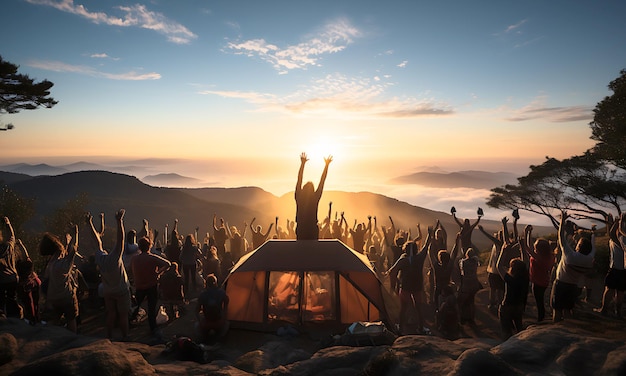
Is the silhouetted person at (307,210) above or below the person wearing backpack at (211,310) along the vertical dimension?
above

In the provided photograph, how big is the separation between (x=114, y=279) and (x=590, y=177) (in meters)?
27.8

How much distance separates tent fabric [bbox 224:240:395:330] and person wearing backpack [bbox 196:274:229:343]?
1.01 meters

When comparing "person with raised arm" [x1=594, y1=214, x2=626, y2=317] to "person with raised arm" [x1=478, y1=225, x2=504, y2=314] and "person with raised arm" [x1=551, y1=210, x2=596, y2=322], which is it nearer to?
"person with raised arm" [x1=551, y1=210, x2=596, y2=322]

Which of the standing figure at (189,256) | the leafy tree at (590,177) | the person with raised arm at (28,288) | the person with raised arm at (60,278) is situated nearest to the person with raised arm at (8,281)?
the person with raised arm at (28,288)

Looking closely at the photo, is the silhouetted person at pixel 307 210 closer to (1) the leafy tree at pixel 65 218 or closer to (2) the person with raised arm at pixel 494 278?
(2) the person with raised arm at pixel 494 278

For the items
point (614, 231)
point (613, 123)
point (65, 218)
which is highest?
point (613, 123)

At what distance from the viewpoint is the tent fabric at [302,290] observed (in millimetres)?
8664

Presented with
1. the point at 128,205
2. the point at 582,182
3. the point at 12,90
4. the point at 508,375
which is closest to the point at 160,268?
the point at 508,375

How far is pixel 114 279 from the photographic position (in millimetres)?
7133

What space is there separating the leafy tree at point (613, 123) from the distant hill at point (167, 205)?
1444 inches

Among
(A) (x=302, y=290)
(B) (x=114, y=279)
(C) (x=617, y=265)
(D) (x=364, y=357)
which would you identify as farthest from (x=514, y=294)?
(B) (x=114, y=279)

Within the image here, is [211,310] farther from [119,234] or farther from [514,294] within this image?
[514,294]

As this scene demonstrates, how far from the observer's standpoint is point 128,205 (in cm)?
6681

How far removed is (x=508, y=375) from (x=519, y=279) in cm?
346
